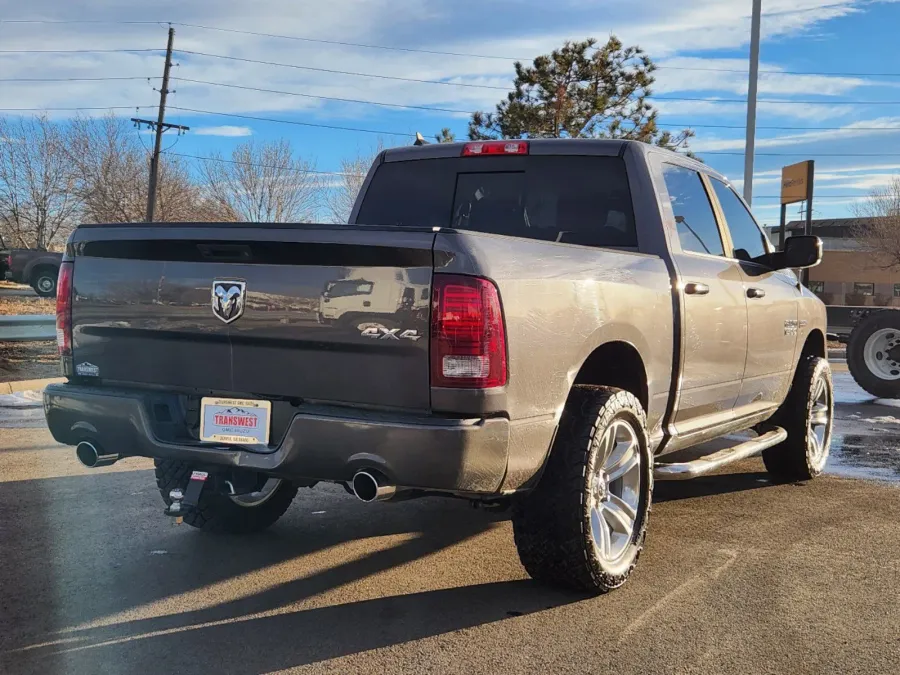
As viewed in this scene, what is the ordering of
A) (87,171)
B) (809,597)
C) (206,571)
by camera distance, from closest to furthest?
(809,597), (206,571), (87,171)

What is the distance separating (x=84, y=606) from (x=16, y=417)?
206 inches

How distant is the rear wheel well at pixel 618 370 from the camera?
4.07 m

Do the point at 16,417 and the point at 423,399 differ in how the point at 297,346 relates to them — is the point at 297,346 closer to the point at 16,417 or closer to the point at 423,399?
the point at 423,399

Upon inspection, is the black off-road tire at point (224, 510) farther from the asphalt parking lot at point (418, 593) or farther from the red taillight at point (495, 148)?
the red taillight at point (495, 148)

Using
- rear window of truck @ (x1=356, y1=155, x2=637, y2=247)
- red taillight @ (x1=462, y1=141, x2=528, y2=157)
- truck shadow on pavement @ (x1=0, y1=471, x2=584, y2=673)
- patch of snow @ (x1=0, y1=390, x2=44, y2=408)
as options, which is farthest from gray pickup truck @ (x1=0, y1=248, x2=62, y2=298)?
red taillight @ (x1=462, y1=141, x2=528, y2=157)

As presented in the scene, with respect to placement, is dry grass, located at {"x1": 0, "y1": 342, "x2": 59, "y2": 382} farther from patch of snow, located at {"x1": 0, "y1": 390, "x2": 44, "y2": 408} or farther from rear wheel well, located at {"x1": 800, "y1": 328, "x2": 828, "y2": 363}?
rear wheel well, located at {"x1": 800, "y1": 328, "x2": 828, "y2": 363}

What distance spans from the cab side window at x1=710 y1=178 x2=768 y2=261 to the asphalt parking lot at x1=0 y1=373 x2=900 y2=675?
159 cm

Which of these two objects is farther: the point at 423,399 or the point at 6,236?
the point at 6,236

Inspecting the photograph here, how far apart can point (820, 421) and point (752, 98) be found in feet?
40.4

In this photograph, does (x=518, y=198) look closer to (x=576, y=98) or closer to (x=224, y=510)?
(x=224, y=510)

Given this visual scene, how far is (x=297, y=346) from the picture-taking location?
11.0ft

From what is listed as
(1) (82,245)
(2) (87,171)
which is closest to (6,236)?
(2) (87,171)

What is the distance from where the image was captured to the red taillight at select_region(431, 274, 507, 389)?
3139 millimetres

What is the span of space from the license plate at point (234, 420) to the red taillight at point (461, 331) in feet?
2.39
